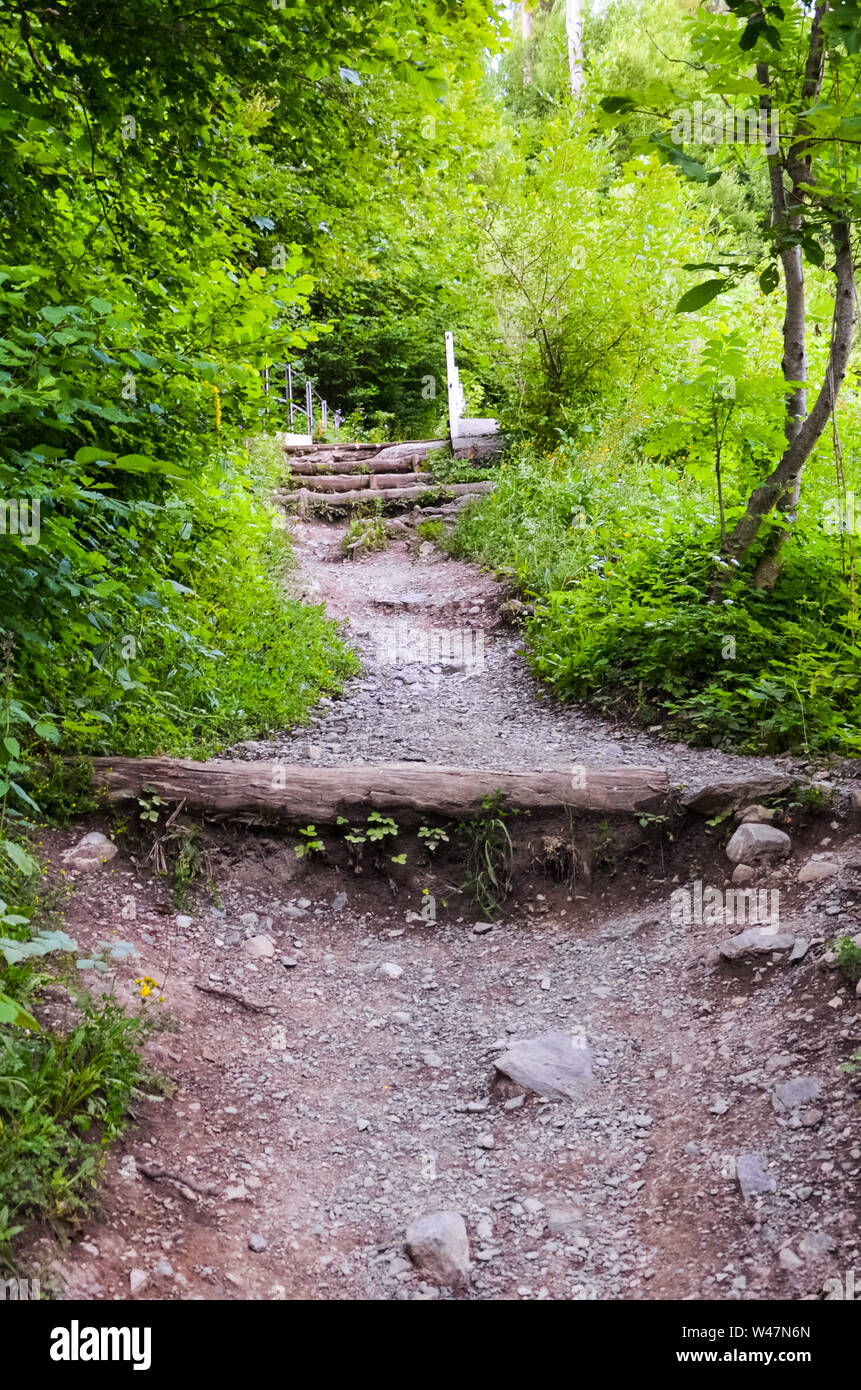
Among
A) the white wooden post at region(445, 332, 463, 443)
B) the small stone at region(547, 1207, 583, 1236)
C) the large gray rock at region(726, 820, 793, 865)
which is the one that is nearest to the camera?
the small stone at region(547, 1207, 583, 1236)

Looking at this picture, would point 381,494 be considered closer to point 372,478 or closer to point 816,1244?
point 372,478

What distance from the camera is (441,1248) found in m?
2.71

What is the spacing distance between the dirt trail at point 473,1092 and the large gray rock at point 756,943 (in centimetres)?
6

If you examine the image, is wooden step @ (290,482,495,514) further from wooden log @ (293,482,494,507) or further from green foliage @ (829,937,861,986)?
green foliage @ (829,937,861,986)

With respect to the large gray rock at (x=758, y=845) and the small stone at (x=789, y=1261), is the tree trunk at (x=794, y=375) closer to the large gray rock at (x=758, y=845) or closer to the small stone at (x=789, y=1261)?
the large gray rock at (x=758, y=845)

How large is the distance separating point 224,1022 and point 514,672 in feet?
15.7

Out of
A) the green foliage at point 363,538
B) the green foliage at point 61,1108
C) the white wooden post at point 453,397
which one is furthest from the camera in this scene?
the white wooden post at point 453,397

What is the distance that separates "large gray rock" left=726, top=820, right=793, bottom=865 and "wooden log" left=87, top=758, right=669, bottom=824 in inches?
19.9

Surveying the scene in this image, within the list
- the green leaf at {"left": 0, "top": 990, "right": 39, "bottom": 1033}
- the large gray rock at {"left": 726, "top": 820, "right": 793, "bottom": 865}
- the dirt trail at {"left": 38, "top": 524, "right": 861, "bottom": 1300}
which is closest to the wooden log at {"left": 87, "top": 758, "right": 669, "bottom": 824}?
the dirt trail at {"left": 38, "top": 524, "right": 861, "bottom": 1300}

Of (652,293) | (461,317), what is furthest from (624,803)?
(461,317)

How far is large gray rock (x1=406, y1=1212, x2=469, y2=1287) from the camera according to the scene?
8.75ft

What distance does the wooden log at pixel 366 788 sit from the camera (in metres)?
4.81

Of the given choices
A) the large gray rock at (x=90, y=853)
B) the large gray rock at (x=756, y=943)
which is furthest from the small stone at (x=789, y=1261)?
the large gray rock at (x=90, y=853)
